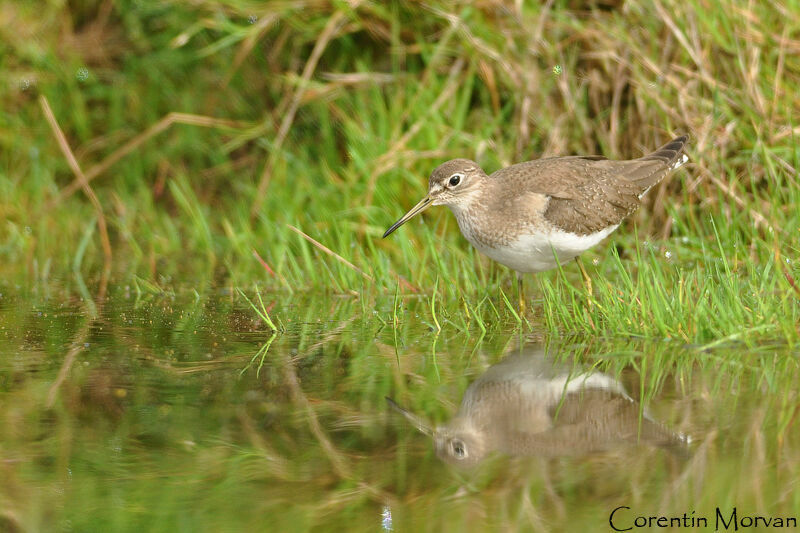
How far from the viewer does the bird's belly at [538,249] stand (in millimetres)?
6027

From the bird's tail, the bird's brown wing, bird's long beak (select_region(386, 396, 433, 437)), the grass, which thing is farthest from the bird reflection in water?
the bird's tail

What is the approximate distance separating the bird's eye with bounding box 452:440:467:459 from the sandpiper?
2189 mm

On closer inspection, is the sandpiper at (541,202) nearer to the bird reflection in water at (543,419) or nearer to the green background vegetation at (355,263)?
the green background vegetation at (355,263)

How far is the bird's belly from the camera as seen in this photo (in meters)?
6.03

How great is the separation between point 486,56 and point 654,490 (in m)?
5.15

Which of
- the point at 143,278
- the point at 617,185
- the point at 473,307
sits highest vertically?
the point at 617,185

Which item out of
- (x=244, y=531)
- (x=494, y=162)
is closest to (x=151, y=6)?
(x=494, y=162)

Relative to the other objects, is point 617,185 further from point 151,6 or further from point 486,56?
point 151,6

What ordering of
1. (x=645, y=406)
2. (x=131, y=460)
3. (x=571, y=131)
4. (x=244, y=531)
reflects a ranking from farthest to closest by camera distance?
(x=571, y=131), (x=645, y=406), (x=131, y=460), (x=244, y=531)

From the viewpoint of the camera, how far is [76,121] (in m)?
9.63

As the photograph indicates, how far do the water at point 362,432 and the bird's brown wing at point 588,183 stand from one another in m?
0.88

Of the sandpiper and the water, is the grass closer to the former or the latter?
the sandpiper

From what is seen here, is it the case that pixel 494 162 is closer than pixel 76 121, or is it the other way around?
pixel 494 162

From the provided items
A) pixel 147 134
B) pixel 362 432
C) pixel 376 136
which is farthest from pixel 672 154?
pixel 147 134
